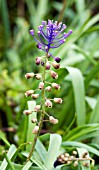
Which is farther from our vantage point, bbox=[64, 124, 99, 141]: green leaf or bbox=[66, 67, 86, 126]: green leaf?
bbox=[66, 67, 86, 126]: green leaf

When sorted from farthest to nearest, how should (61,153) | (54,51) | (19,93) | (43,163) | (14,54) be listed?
(14,54) < (19,93) < (54,51) < (61,153) < (43,163)

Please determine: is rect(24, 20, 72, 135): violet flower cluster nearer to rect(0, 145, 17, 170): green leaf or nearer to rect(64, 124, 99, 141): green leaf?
rect(0, 145, 17, 170): green leaf

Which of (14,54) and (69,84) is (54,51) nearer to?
(69,84)

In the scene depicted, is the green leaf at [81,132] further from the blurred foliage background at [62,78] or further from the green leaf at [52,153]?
the green leaf at [52,153]

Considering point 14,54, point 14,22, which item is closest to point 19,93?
point 14,54

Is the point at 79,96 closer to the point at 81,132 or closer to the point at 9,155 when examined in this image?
→ the point at 81,132

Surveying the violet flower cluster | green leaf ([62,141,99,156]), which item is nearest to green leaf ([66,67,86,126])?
green leaf ([62,141,99,156])

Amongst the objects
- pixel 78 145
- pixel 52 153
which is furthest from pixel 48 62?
pixel 78 145

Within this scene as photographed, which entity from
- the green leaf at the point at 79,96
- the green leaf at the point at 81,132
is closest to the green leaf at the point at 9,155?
the green leaf at the point at 81,132
